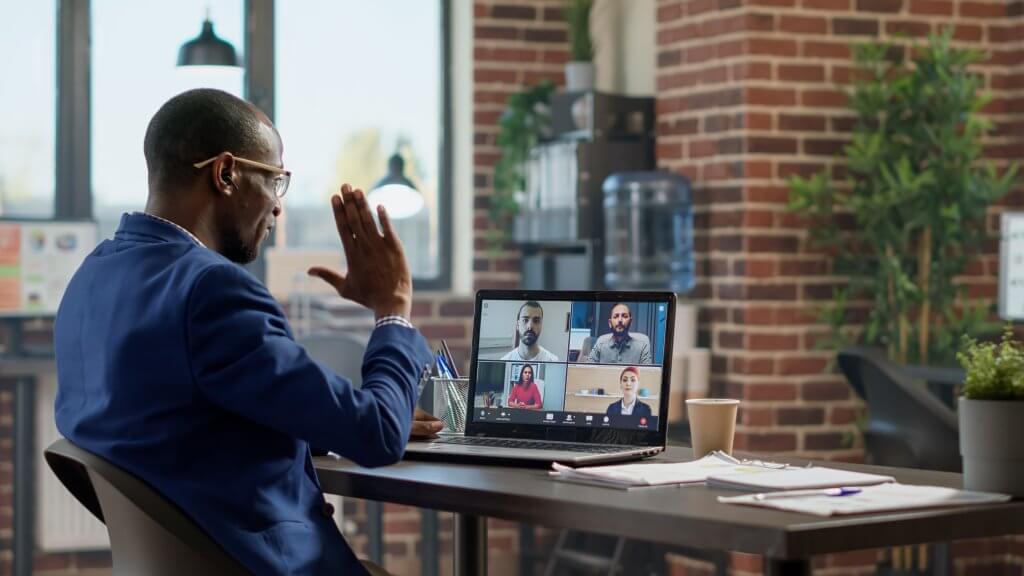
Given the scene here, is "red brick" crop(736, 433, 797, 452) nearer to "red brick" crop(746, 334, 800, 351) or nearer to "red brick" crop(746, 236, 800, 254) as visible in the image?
"red brick" crop(746, 334, 800, 351)

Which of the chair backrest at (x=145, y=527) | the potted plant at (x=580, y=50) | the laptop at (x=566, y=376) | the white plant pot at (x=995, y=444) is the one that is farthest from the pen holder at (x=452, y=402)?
the potted plant at (x=580, y=50)

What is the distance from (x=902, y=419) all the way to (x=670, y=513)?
2.22 meters

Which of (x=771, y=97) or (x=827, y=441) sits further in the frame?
(x=827, y=441)

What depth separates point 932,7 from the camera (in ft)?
15.3

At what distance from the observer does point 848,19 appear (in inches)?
179

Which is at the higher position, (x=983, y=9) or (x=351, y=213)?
(x=983, y=9)

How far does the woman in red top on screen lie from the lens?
92.7 inches

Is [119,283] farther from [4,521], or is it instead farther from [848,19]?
[4,521]

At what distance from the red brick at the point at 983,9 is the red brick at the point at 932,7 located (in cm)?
5

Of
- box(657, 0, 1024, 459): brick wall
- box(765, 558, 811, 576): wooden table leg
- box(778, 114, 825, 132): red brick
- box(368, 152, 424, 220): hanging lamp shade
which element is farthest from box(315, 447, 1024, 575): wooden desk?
box(368, 152, 424, 220): hanging lamp shade

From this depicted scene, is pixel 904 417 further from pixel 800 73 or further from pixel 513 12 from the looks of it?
pixel 513 12

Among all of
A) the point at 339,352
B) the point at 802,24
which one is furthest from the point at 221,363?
the point at 802,24

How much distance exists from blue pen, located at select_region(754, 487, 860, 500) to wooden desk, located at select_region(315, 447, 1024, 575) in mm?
53

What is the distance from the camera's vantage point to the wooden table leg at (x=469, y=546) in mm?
2334
